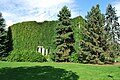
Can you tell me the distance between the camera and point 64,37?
24172 millimetres

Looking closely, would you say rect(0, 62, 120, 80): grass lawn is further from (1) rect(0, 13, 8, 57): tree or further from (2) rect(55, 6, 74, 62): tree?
(1) rect(0, 13, 8, 57): tree

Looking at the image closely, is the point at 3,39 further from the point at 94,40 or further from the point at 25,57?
the point at 94,40

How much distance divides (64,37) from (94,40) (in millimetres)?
3584

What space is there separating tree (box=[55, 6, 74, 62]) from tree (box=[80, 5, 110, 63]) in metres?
1.93

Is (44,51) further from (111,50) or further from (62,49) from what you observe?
(111,50)

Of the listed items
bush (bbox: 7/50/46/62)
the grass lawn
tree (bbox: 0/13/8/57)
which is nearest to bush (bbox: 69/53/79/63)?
bush (bbox: 7/50/46/62)

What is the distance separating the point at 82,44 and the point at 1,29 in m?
10.4

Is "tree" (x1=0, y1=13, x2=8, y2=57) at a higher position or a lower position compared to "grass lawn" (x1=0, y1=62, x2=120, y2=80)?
higher

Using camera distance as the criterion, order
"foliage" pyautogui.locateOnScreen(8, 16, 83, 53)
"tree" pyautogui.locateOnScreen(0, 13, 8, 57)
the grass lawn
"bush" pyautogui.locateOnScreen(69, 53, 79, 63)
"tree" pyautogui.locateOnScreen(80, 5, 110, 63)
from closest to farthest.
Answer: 1. the grass lawn
2. "tree" pyautogui.locateOnScreen(80, 5, 110, 63)
3. "bush" pyautogui.locateOnScreen(69, 53, 79, 63)
4. "tree" pyautogui.locateOnScreen(0, 13, 8, 57)
5. "foliage" pyautogui.locateOnScreen(8, 16, 83, 53)

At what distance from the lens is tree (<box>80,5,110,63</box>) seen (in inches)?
867

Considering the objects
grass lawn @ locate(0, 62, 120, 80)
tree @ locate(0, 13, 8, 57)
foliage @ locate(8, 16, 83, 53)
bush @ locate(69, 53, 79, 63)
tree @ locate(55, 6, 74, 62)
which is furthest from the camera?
foliage @ locate(8, 16, 83, 53)

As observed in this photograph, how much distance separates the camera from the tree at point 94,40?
2203 centimetres

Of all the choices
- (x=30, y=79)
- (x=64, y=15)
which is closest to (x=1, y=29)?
(x=64, y=15)

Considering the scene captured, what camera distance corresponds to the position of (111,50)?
2211 cm
